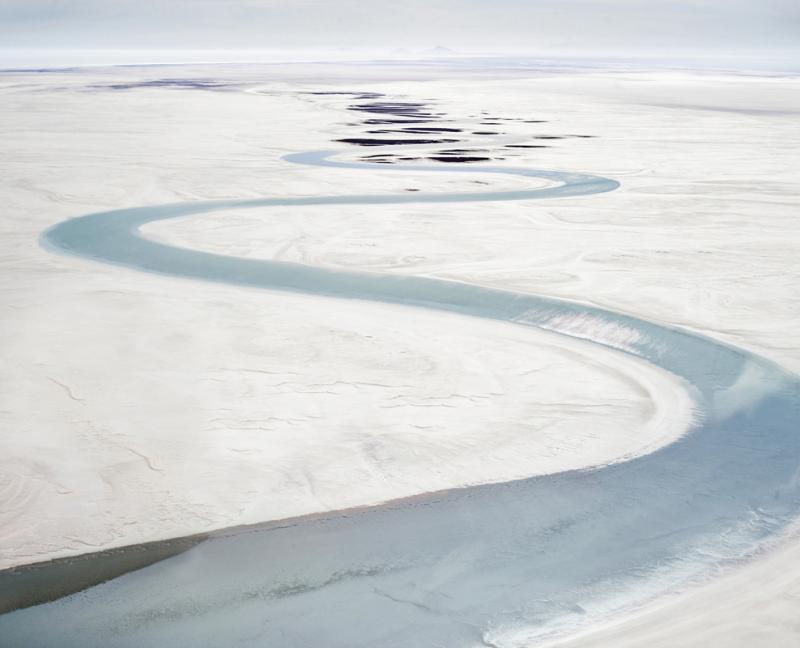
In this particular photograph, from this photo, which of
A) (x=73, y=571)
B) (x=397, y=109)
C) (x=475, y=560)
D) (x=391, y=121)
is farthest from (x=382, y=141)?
(x=73, y=571)

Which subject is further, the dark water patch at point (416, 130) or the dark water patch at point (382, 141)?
the dark water patch at point (416, 130)

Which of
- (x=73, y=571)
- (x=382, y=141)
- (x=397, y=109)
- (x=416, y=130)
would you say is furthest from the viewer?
(x=397, y=109)

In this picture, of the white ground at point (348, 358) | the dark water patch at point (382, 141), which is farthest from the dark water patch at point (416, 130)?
the white ground at point (348, 358)

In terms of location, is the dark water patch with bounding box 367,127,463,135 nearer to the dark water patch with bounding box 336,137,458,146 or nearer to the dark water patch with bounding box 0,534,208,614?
the dark water patch with bounding box 336,137,458,146

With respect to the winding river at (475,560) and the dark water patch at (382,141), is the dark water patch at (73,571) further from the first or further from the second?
the dark water patch at (382,141)

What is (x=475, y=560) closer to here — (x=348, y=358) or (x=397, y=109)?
(x=348, y=358)

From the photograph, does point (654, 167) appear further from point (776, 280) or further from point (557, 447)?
point (557, 447)
